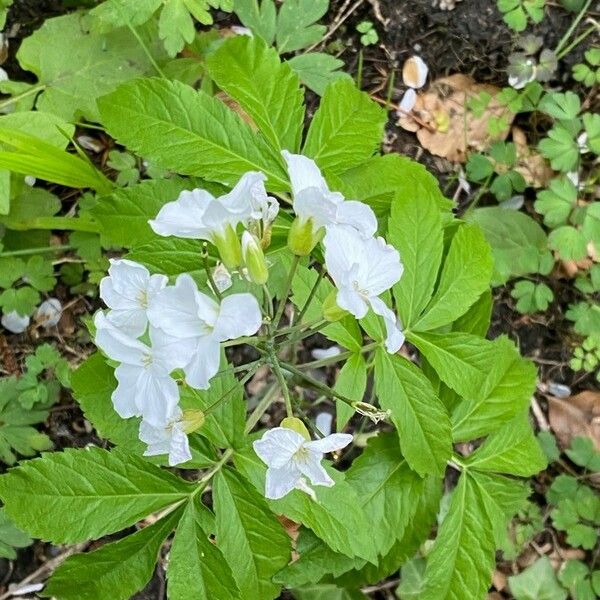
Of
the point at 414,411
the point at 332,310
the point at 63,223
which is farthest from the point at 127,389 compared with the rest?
the point at 63,223

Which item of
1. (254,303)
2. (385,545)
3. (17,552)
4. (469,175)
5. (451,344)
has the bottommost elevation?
(17,552)

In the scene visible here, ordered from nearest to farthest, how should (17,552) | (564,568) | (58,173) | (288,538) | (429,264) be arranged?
(288,538) → (429,264) → (58,173) → (17,552) → (564,568)

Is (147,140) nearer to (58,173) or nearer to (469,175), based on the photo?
(58,173)

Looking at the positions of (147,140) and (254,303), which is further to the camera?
(147,140)

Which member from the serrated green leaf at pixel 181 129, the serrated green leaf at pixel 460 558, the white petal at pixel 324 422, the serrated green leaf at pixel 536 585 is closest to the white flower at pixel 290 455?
the serrated green leaf at pixel 460 558

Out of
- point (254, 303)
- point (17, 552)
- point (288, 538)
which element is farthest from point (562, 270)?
point (17, 552)

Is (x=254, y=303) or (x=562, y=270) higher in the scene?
(x=254, y=303)
